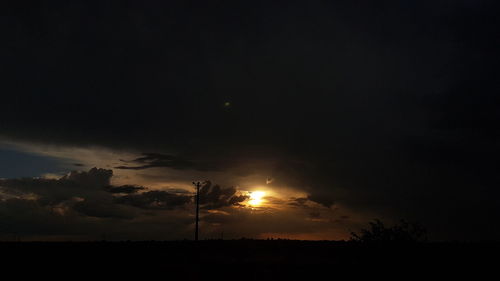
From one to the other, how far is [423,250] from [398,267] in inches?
406

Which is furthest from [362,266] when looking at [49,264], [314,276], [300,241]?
[49,264]

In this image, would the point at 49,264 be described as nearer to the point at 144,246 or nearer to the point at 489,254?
the point at 144,246

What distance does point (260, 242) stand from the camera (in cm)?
4972

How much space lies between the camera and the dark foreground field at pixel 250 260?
96.4 ft

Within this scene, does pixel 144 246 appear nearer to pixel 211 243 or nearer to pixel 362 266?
pixel 211 243

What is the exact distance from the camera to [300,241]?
50.7 m

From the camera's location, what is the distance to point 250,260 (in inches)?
1460

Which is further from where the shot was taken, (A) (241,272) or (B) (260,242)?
(B) (260,242)

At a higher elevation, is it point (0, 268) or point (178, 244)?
point (178, 244)

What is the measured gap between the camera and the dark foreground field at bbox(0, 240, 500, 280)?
2938cm

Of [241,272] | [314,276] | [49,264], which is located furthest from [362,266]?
[49,264]

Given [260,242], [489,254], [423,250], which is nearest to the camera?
[489,254]

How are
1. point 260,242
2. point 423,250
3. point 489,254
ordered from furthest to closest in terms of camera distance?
point 260,242 → point 423,250 → point 489,254

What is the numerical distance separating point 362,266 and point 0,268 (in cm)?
2468
